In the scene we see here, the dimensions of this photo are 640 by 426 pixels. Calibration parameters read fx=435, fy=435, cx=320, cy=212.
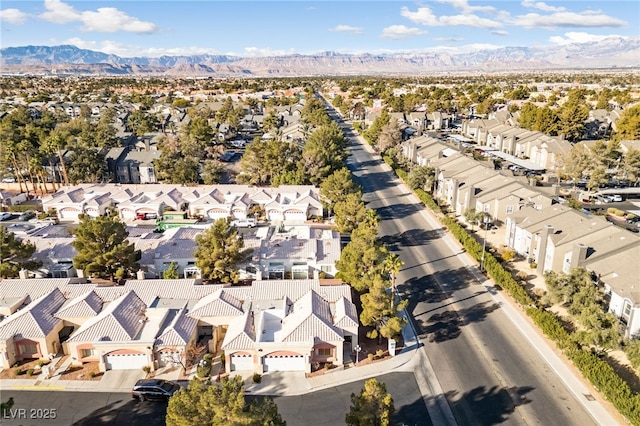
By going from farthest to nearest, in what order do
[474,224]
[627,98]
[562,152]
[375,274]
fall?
[627,98] < [562,152] < [474,224] < [375,274]

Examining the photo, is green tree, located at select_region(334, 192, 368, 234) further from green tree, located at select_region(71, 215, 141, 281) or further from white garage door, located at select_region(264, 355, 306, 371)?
green tree, located at select_region(71, 215, 141, 281)

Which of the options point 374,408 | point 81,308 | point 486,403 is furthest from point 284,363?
point 81,308

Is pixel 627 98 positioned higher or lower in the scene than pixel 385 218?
higher

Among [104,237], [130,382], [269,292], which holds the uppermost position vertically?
[104,237]

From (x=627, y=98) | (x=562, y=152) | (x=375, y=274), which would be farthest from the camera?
(x=627, y=98)

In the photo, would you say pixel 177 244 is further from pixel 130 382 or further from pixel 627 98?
pixel 627 98

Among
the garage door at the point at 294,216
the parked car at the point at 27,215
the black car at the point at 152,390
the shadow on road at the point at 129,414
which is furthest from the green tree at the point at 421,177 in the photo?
the parked car at the point at 27,215

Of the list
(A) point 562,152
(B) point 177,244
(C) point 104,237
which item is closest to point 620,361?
(B) point 177,244
